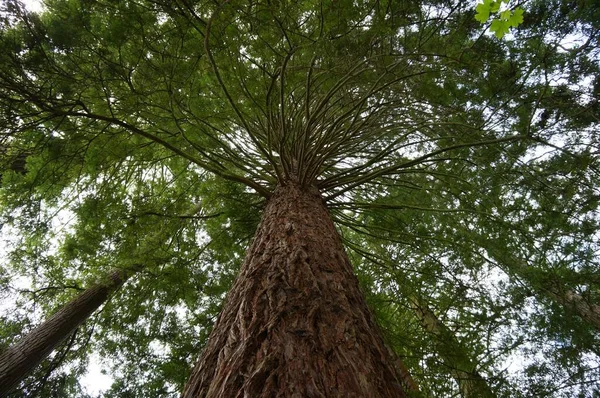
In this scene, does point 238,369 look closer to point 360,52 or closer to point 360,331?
point 360,331

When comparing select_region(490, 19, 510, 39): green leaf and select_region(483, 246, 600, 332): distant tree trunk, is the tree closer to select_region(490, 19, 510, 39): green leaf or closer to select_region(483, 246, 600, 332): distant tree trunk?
select_region(483, 246, 600, 332): distant tree trunk

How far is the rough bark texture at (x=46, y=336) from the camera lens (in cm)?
357

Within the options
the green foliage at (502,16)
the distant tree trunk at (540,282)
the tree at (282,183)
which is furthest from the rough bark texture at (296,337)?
the distant tree trunk at (540,282)

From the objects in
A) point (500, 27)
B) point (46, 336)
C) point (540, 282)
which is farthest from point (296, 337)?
point (46, 336)

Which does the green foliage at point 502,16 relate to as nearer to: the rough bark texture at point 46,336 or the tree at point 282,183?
the tree at point 282,183

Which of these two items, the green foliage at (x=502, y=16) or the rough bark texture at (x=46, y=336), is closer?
the green foliage at (x=502, y=16)

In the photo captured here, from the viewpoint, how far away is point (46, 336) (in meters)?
3.97

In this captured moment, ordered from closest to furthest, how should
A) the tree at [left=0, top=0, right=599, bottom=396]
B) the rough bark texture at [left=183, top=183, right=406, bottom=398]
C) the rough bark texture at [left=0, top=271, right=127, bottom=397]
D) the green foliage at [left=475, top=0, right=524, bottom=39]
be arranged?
1. the rough bark texture at [left=183, top=183, right=406, bottom=398]
2. the green foliage at [left=475, top=0, right=524, bottom=39]
3. the tree at [left=0, top=0, right=599, bottom=396]
4. the rough bark texture at [left=0, top=271, right=127, bottom=397]

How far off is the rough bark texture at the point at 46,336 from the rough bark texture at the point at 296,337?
6.86 ft

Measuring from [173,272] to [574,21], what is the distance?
169 inches

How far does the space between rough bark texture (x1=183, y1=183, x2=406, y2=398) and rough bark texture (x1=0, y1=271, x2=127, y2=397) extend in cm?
209

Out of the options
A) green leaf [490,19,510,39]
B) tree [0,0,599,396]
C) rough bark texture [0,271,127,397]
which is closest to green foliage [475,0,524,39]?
green leaf [490,19,510,39]

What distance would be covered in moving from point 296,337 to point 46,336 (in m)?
4.26

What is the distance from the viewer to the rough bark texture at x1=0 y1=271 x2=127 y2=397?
3.57 m
